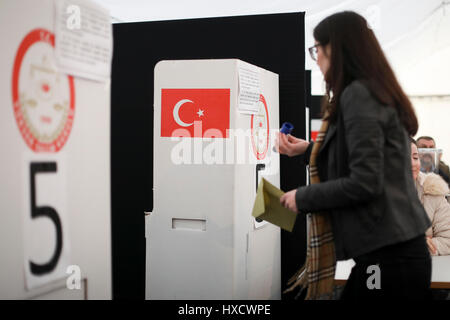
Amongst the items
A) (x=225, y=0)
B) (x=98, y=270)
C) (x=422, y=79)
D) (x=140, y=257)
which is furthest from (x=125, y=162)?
(x=422, y=79)

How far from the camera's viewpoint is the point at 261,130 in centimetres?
269

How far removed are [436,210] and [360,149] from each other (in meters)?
1.66

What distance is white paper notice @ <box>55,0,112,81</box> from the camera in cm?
125

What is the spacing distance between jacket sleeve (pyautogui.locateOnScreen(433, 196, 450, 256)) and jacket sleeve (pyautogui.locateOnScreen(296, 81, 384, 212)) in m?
1.52

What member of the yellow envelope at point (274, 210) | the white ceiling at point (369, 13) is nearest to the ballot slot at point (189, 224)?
the yellow envelope at point (274, 210)

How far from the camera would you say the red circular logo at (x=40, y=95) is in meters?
1.15

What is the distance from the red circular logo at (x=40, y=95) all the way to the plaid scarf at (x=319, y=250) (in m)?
0.76

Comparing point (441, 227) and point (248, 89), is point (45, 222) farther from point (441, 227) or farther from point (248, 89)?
point (441, 227)

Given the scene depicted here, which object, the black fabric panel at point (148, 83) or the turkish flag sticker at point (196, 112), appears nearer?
the turkish flag sticker at point (196, 112)

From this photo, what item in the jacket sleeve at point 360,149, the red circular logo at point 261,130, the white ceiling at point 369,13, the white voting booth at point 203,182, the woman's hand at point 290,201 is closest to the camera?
the jacket sleeve at point 360,149

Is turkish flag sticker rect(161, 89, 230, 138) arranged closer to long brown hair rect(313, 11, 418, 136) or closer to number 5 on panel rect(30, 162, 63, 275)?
long brown hair rect(313, 11, 418, 136)

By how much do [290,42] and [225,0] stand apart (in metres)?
1.53

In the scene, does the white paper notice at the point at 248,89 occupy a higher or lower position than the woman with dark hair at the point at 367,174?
higher

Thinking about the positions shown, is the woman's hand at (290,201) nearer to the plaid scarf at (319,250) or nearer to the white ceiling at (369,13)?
the plaid scarf at (319,250)
